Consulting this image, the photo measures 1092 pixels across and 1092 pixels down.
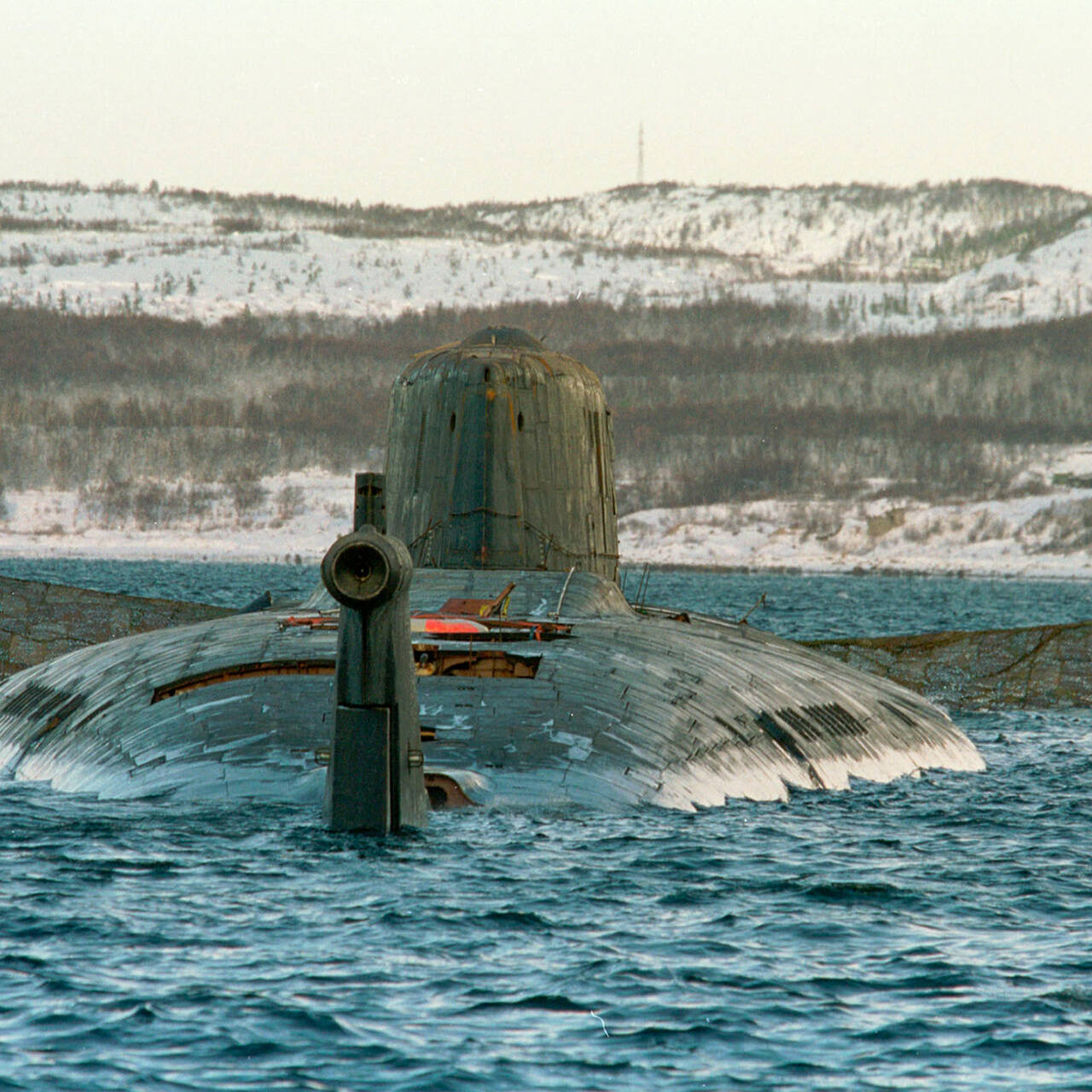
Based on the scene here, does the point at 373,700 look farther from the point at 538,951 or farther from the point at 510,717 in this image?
the point at 510,717

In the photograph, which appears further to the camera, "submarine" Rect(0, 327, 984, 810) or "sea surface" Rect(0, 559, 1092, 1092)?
"submarine" Rect(0, 327, 984, 810)

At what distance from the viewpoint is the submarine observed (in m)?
18.7

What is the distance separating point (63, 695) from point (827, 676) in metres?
11.2

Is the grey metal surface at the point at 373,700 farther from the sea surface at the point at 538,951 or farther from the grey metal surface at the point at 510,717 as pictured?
the grey metal surface at the point at 510,717

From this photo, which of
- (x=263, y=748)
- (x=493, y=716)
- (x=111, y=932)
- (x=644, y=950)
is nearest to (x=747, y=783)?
(x=493, y=716)

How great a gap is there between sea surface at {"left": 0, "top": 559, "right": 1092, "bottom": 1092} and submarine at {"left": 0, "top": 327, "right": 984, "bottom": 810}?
0.65 metres

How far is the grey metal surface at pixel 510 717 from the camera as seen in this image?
60.7 ft

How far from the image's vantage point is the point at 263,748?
18688 mm

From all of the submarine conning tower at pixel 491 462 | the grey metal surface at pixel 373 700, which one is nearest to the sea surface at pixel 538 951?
the grey metal surface at pixel 373 700

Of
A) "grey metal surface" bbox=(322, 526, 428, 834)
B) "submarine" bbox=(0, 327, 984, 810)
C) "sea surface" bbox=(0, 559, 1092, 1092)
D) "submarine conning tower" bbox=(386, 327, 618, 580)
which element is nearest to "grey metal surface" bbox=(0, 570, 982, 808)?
"submarine" bbox=(0, 327, 984, 810)

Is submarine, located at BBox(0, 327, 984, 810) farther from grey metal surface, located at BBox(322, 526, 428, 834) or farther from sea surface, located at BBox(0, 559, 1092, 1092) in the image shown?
grey metal surface, located at BBox(322, 526, 428, 834)

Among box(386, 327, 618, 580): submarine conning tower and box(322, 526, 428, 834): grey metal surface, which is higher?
box(386, 327, 618, 580): submarine conning tower

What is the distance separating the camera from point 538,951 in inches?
534

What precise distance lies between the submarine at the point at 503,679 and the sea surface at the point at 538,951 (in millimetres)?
653
